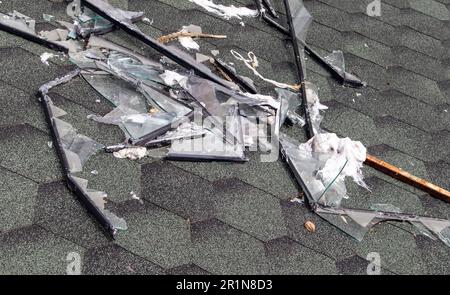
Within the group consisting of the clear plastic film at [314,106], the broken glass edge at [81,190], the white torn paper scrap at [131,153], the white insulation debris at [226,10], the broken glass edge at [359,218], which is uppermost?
the white insulation debris at [226,10]

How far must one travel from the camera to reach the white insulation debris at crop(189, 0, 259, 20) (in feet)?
11.7

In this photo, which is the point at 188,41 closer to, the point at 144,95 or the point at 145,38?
the point at 145,38

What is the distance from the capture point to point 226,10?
3604 mm

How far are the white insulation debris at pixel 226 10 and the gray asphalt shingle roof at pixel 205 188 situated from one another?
9cm

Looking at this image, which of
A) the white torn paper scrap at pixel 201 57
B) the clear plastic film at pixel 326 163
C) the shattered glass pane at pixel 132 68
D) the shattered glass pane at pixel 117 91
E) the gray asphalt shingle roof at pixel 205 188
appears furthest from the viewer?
the white torn paper scrap at pixel 201 57

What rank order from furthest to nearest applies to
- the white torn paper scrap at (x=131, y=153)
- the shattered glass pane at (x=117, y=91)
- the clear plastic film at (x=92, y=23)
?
1. the clear plastic film at (x=92, y=23)
2. the shattered glass pane at (x=117, y=91)
3. the white torn paper scrap at (x=131, y=153)

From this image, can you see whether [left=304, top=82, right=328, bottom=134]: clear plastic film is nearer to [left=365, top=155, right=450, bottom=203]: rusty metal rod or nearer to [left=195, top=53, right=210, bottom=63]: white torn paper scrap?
[left=365, top=155, right=450, bottom=203]: rusty metal rod

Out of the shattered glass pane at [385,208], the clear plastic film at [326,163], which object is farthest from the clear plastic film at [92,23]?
the shattered glass pane at [385,208]

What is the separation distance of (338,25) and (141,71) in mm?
1763

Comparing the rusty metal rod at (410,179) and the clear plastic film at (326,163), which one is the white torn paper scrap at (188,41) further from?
the rusty metal rod at (410,179)

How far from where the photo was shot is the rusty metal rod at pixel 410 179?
109 inches

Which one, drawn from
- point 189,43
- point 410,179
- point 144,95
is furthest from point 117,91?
point 410,179
